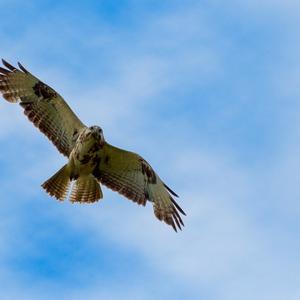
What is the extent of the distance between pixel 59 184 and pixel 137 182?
1.73 m

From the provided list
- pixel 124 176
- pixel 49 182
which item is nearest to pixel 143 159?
pixel 124 176

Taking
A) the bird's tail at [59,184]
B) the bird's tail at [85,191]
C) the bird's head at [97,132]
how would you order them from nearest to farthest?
the bird's head at [97,132] → the bird's tail at [59,184] → the bird's tail at [85,191]

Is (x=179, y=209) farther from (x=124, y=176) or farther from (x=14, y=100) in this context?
(x=14, y=100)

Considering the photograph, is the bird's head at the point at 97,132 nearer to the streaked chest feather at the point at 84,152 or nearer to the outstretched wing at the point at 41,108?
the streaked chest feather at the point at 84,152

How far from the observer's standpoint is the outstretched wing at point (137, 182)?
23.0 m

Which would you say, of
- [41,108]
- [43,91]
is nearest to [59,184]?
[41,108]

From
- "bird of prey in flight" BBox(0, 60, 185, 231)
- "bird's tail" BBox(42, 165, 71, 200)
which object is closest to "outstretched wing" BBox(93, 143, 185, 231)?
"bird of prey in flight" BBox(0, 60, 185, 231)

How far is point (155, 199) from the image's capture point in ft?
76.4

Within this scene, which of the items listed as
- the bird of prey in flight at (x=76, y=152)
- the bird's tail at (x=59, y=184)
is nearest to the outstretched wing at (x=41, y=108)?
the bird of prey in flight at (x=76, y=152)

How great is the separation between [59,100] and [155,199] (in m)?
3.00

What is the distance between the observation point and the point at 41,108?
22.7 metres

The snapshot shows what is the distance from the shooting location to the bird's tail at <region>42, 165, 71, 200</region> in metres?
22.7

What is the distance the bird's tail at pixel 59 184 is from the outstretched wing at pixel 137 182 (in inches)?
28.0

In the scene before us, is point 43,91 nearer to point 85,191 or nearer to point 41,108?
point 41,108
